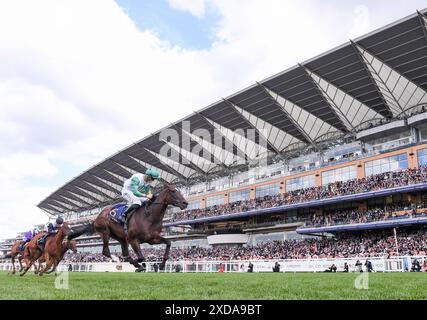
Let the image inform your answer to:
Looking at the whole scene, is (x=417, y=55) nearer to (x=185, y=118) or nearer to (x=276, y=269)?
(x=276, y=269)

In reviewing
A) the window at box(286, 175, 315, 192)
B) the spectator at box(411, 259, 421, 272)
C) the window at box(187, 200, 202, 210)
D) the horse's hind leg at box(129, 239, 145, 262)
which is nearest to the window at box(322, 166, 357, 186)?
the window at box(286, 175, 315, 192)

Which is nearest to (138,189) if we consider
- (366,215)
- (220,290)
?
(220,290)

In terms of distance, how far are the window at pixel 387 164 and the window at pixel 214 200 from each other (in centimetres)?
2405

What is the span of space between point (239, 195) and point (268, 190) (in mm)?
5784

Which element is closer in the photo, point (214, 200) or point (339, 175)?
point (339, 175)

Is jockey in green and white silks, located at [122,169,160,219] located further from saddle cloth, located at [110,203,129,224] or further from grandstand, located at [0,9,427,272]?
grandstand, located at [0,9,427,272]

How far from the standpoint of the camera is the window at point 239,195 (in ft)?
196

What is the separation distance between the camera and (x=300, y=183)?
172 feet

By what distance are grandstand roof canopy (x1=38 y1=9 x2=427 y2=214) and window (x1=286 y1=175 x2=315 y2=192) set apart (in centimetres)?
373

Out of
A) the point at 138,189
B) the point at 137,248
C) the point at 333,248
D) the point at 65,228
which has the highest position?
the point at 138,189

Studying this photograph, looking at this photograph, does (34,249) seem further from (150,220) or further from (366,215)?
(366,215)

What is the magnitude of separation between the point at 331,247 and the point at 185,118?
2332cm

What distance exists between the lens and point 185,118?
5262 centimetres
